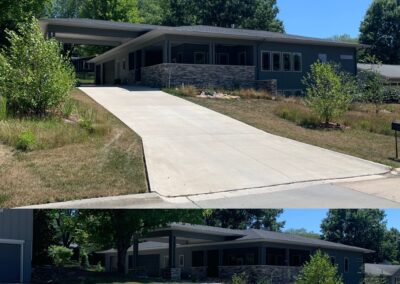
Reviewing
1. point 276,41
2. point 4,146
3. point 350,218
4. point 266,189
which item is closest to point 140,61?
point 276,41

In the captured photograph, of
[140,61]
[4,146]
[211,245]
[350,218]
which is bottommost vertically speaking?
[350,218]

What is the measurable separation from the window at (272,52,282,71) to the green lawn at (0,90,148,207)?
61.8 ft

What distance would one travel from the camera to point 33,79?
51.8 feet

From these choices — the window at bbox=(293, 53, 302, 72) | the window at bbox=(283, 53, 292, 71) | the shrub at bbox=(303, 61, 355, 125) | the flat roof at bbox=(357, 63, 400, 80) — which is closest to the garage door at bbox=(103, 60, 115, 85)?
the window at bbox=(283, 53, 292, 71)

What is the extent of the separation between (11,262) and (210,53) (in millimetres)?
18914

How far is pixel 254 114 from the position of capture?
21781 mm

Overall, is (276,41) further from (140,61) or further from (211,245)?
(211,245)

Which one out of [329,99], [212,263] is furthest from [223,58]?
[329,99]

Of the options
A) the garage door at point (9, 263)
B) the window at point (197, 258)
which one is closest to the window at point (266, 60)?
the window at point (197, 258)

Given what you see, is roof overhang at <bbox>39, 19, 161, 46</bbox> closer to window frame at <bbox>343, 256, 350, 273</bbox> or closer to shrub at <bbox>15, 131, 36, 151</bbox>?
window frame at <bbox>343, 256, 350, 273</bbox>

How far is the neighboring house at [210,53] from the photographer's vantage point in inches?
1181

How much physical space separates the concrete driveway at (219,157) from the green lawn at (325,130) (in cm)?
80

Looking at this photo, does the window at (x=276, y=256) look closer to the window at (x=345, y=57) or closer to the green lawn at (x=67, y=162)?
the green lawn at (x=67, y=162)

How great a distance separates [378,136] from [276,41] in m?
14.9
